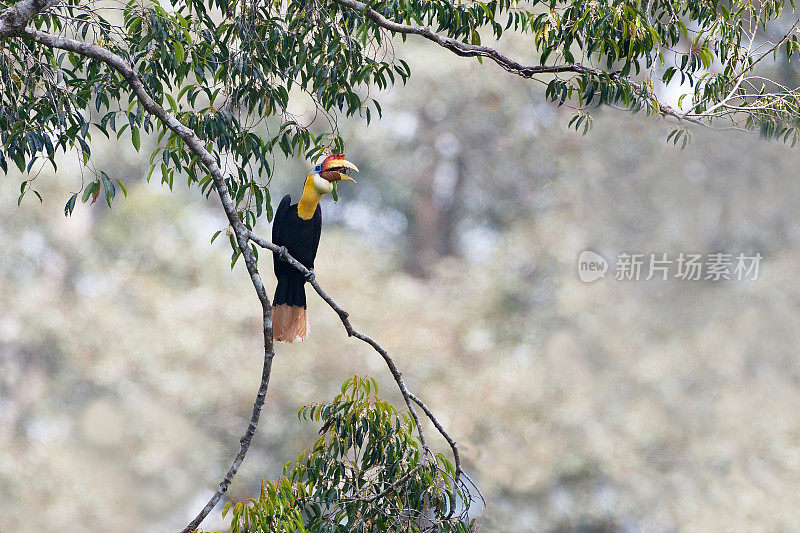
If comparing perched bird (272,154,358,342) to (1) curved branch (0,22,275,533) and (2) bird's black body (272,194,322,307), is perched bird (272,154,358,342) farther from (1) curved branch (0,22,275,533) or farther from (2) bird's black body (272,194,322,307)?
(1) curved branch (0,22,275,533)

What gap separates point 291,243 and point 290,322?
250 mm

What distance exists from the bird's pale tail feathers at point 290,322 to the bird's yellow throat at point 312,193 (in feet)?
0.96

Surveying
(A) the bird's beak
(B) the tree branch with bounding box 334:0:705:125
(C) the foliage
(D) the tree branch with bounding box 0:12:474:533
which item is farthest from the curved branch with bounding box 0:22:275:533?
(B) the tree branch with bounding box 334:0:705:125

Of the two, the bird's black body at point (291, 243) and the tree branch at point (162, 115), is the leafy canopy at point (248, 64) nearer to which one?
the tree branch at point (162, 115)

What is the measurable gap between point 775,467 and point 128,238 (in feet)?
15.2

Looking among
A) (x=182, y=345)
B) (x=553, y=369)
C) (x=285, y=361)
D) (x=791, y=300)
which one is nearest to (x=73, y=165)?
(x=182, y=345)

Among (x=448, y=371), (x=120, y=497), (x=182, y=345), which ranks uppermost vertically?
(x=448, y=371)

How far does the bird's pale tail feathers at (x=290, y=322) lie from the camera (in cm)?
269

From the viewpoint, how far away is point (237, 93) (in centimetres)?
240

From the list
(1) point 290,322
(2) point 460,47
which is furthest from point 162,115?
(1) point 290,322

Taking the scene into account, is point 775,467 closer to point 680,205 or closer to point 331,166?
point 680,205

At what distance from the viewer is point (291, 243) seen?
2707 mm

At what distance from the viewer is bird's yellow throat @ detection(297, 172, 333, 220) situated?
2.57 m

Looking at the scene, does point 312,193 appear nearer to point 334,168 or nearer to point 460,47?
point 334,168
